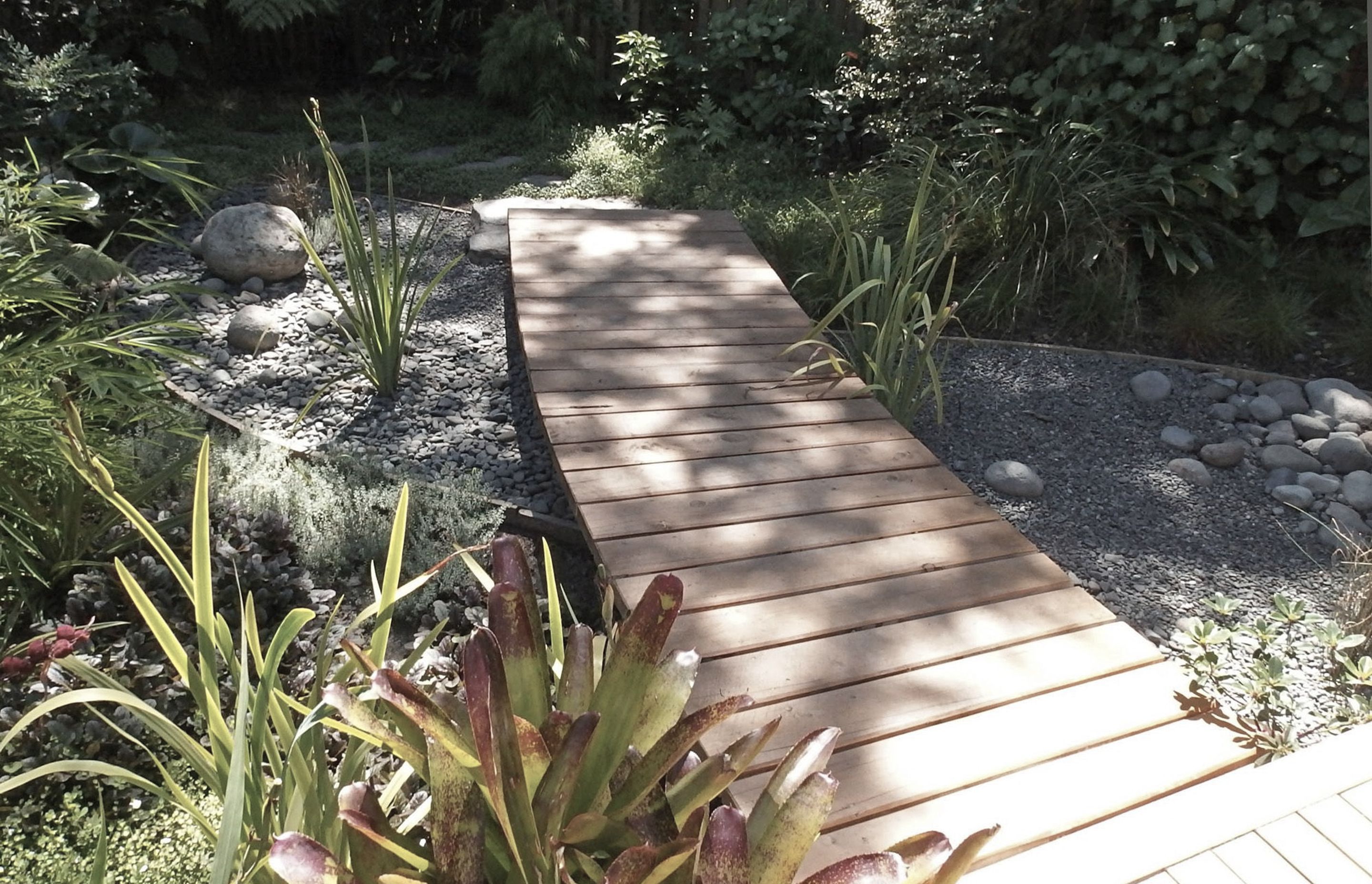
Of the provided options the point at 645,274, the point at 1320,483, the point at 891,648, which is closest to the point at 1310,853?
the point at 891,648

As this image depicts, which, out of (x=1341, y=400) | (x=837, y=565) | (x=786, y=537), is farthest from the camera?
(x=1341, y=400)

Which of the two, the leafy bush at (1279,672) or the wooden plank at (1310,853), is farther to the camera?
the leafy bush at (1279,672)

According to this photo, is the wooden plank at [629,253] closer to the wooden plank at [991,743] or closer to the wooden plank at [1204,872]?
the wooden plank at [991,743]

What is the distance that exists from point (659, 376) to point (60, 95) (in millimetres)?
3380

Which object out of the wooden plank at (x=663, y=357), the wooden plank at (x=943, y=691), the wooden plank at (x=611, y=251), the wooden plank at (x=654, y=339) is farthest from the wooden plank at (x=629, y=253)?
the wooden plank at (x=943, y=691)

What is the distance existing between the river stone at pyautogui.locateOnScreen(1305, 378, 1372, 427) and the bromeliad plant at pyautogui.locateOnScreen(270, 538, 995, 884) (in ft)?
10.4

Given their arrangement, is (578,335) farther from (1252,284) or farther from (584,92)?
(584,92)

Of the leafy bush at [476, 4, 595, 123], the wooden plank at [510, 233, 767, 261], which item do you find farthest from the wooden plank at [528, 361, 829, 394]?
the leafy bush at [476, 4, 595, 123]

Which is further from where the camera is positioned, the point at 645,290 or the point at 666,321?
the point at 645,290

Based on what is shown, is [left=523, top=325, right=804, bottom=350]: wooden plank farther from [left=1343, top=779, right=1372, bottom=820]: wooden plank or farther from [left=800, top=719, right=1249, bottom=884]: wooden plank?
[left=1343, top=779, right=1372, bottom=820]: wooden plank

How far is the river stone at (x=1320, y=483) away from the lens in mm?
3266

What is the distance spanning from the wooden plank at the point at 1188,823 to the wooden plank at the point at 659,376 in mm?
2068

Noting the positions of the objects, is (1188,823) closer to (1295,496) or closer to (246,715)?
(246,715)

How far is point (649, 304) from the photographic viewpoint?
3.95 metres
